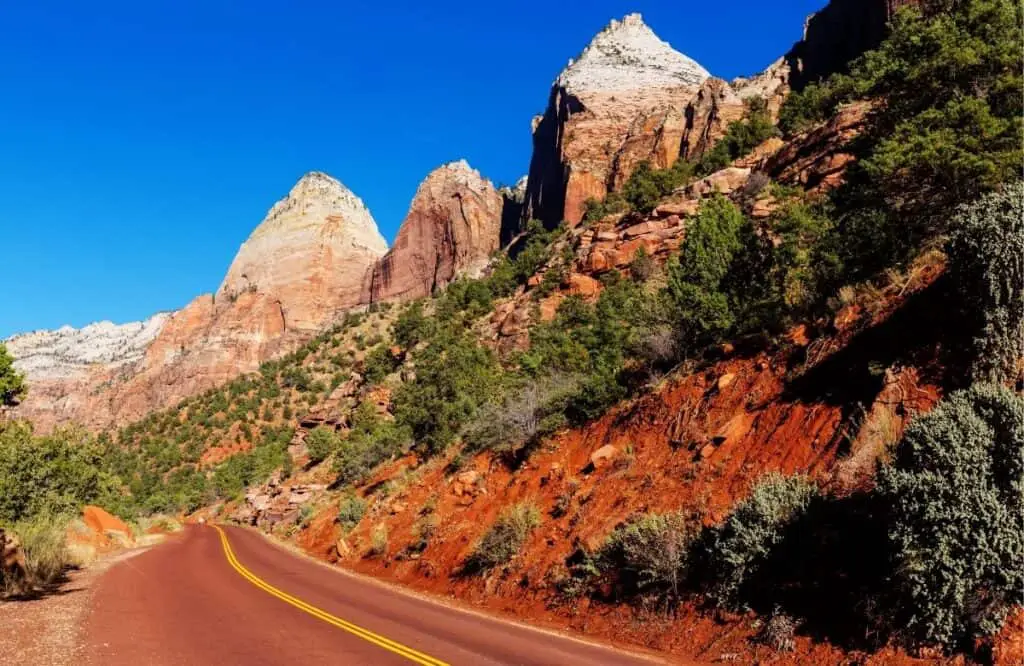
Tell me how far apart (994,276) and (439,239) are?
100747 mm

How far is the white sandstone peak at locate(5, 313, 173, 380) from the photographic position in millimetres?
157500

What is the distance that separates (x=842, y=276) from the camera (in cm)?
1584

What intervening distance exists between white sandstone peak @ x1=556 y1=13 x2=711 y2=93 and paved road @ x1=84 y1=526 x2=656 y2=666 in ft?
295

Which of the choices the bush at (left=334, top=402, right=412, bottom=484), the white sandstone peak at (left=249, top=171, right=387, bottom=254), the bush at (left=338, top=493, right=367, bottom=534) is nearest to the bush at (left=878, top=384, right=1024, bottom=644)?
the bush at (left=338, top=493, right=367, bottom=534)

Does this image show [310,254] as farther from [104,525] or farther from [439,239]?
[104,525]

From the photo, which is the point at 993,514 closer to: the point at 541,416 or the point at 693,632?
the point at 693,632

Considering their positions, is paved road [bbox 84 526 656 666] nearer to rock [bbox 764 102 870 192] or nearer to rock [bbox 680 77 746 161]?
rock [bbox 764 102 870 192]

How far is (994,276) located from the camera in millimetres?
9359

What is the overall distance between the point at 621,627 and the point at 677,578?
4.57 feet

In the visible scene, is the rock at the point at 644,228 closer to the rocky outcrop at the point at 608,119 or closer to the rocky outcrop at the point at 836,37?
the rocky outcrop at the point at 608,119

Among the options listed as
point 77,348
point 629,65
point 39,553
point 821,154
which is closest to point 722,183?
point 821,154

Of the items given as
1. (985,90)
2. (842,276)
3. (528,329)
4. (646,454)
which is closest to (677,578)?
(646,454)

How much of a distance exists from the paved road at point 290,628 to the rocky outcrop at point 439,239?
84.7 meters

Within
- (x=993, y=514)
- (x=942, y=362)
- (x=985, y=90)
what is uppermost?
(x=985, y=90)
